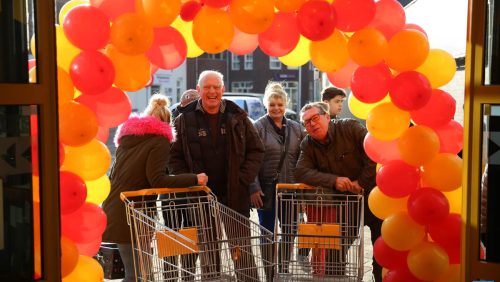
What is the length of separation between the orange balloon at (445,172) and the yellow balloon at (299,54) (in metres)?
1.38

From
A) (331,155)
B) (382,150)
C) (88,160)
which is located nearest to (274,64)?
(331,155)

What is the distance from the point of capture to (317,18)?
17.1ft

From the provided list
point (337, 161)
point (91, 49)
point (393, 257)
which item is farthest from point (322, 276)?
point (91, 49)

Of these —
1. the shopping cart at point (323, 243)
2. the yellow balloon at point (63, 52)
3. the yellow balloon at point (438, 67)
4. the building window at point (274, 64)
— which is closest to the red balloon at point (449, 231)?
the shopping cart at point (323, 243)

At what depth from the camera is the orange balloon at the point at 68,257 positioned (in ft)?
15.1

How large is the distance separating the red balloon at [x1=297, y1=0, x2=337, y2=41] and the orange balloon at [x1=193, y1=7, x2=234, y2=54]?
551 mm

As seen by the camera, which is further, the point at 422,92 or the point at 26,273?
the point at 422,92

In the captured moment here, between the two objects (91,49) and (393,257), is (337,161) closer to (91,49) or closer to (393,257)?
(393,257)

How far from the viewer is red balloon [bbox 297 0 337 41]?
17.1 feet

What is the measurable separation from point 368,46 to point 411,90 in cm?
45

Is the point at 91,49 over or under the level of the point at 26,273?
over

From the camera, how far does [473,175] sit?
3.81m

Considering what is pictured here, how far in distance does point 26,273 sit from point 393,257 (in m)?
2.96

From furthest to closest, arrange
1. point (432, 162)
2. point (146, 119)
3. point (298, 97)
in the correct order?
point (298, 97), point (146, 119), point (432, 162)
